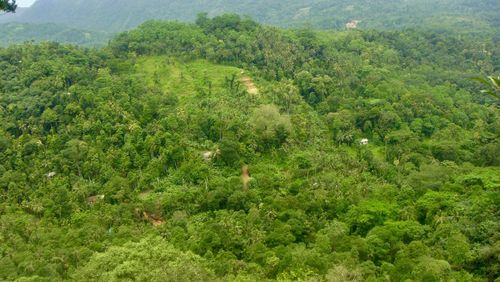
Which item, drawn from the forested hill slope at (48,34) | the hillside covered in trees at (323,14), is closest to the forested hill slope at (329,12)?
the hillside covered in trees at (323,14)

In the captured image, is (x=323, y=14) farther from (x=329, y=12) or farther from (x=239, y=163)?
(x=239, y=163)

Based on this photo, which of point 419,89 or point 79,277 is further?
point 419,89

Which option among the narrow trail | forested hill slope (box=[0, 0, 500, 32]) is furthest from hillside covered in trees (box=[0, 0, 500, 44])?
the narrow trail

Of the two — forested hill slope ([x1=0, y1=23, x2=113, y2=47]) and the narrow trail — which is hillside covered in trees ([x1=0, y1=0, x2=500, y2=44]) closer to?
forested hill slope ([x1=0, y1=23, x2=113, y2=47])

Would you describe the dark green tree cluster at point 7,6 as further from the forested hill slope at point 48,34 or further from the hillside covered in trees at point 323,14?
the forested hill slope at point 48,34

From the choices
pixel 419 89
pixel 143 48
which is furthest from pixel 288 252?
pixel 143 48

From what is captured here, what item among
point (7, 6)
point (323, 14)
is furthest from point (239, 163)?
point (323, 14)

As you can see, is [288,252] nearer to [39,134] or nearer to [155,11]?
[39,134]

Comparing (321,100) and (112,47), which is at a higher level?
(112,47)

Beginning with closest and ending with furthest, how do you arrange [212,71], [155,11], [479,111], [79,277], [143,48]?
[79,277], [479,111], [212,71], [143,48], [155,11]

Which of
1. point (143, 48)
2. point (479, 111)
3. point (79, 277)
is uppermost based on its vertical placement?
point (143, 48)
